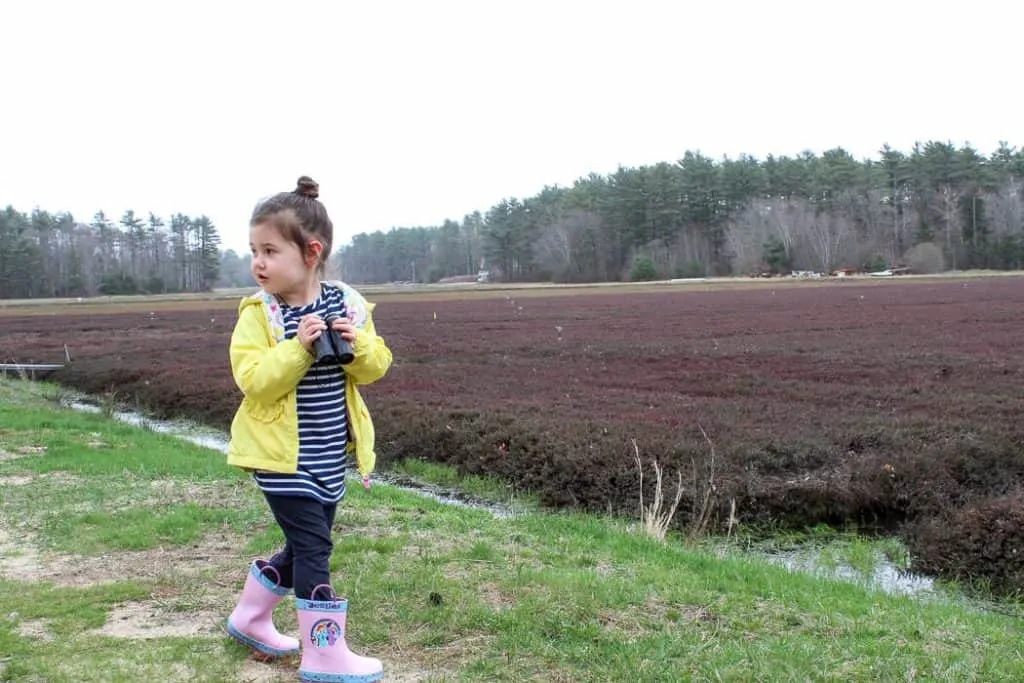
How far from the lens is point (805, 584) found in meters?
5.75

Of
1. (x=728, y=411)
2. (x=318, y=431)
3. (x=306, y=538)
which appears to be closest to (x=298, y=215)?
(x=318, y=431)

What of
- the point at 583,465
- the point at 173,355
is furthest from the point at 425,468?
the point at 173,355

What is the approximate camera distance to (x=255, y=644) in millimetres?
3684

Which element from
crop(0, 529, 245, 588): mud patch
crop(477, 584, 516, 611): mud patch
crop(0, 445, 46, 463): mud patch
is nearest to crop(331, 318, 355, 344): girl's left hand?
crop(477, 584, 516, 611): mud patch

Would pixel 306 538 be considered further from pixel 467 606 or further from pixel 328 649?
pixel 467 606

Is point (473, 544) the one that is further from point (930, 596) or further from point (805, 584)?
point (930, 596)

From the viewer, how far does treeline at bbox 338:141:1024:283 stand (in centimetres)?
9769

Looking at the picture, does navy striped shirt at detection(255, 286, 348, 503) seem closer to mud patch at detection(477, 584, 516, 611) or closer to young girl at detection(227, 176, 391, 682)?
young girl at detection(227, 176, 391, 682)

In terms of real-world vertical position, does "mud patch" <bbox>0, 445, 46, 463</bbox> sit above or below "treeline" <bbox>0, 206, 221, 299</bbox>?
below

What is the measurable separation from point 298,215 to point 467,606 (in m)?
1.99

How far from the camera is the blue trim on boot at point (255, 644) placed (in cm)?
365

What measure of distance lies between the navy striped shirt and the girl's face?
13cm

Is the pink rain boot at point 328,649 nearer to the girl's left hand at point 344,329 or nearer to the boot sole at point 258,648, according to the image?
the boot sole at point 258,648

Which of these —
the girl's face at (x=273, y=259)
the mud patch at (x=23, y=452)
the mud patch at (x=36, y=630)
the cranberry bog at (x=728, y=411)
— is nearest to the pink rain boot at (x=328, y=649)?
the girl's face at (x=273, y=259)
